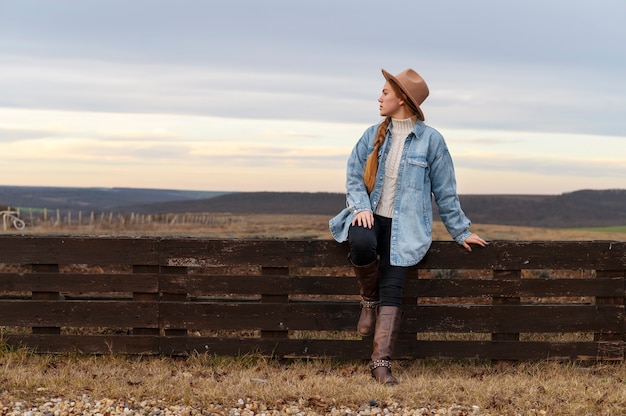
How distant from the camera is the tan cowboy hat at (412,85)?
618 centimetres

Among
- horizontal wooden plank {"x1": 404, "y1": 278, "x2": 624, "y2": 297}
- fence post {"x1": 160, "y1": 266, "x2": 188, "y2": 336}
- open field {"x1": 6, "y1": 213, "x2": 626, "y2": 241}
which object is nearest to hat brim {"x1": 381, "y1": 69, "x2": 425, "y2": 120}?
horizontal wooden plank {"x1": 404, "y1": 278, "x2": 624, "y2": 297}

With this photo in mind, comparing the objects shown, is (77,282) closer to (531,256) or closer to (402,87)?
(402,87)

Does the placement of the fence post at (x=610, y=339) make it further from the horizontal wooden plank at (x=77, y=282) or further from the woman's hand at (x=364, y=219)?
the horizontal wooden plank at (x=77, y=282)

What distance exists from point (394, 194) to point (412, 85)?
903 millimetres

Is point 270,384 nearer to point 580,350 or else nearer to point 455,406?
point 455,406

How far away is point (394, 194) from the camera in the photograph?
6.30m

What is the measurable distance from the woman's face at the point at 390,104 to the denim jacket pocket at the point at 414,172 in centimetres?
41

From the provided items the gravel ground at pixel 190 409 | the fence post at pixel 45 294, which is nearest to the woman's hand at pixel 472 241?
the gravel ground at pixel 190 409

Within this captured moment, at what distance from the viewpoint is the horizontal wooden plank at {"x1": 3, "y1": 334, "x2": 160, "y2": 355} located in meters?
7.17

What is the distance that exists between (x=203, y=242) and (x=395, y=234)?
187 cm

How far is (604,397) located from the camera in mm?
5902

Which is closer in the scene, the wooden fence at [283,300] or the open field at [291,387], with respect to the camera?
the open field at [291,387]

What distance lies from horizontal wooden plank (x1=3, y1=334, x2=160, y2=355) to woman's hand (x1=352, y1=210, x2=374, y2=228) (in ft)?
7.80

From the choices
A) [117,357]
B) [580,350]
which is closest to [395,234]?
[580,350]
